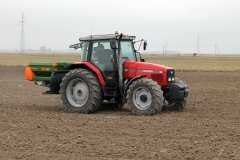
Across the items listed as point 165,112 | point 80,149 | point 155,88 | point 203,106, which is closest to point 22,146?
point 80,149

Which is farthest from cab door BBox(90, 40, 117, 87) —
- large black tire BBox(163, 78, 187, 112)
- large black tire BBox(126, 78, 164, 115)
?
large black tire BBox(163, 78, 187, 112)

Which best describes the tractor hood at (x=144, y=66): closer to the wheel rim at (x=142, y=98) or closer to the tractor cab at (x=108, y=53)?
the tractor cab at (x=108, y=53)

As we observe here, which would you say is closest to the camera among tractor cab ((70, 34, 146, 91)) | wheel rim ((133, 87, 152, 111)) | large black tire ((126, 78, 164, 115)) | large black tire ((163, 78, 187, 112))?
large black tire ((126, 78, 164, 115))

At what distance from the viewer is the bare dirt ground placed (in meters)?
7.09

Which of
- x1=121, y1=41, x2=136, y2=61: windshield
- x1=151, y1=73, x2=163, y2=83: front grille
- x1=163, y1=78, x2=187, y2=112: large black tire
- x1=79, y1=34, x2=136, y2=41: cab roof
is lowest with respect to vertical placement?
x1=163, y1=78, x2=187, y2=112: large black tire

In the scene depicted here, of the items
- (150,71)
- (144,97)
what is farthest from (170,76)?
(144,97)

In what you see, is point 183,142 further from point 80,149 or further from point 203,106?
point 203,106

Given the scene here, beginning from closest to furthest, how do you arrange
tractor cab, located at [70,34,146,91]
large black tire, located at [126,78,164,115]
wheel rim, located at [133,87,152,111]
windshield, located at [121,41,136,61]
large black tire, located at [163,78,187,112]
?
1. large black tire, located at [126,78,164,115]
2. wheel rim, located at [133,87,152,111]
3. tractor cab, located at [70,34,146,91]
4. windshield, located at [121,41,136,61]
5. large black tire, located at [163,78,187,112]

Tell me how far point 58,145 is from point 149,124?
264cm

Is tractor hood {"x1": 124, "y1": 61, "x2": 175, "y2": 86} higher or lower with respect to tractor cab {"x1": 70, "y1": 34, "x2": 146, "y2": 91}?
lower

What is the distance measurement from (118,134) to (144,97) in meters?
2.62

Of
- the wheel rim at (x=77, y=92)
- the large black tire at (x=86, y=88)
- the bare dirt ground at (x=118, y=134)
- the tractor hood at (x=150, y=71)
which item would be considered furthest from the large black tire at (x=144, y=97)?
the wheel rim at (x=77, y=92)

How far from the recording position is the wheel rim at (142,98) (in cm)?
1107

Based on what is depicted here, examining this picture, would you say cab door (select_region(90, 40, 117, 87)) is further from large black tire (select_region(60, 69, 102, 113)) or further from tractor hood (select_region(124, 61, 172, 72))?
tractor hood (select_region(124, 61, 172, 72))
